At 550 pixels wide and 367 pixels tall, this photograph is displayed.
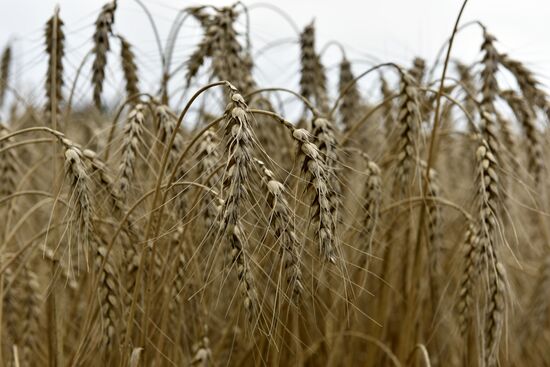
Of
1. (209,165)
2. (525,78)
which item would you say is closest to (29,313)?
(209,165)

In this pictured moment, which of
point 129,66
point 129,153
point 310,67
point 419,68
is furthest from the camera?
point 419,68

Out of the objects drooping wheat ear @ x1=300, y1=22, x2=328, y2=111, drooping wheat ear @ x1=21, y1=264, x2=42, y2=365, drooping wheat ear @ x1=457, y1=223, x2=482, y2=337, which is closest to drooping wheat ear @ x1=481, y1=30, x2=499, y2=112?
drooping wheat ear @ x1=457, y1=223, x2=482, y2=337

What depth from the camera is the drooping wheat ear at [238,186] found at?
1.48 m

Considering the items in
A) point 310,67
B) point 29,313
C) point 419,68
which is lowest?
point 29,313

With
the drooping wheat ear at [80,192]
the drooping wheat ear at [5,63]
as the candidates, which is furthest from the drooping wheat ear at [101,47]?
the drooping wheat ear at [5,63]

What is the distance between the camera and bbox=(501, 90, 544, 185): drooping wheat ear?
2863mm

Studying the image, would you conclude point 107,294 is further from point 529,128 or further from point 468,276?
point 529,128

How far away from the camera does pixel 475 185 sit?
7.37ft

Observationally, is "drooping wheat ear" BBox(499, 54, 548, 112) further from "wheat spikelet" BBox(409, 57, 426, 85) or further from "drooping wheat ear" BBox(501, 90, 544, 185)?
"wheat spikelet" BBox(409, 57, 426, 85)

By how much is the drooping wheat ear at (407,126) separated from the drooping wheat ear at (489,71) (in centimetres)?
31

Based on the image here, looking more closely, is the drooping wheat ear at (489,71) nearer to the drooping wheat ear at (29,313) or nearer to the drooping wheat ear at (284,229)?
the drooping wheat ear at (284,229)

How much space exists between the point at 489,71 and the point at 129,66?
1283 millimetres

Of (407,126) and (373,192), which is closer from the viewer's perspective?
(373,192)

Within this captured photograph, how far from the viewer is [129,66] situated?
2.76 metres
